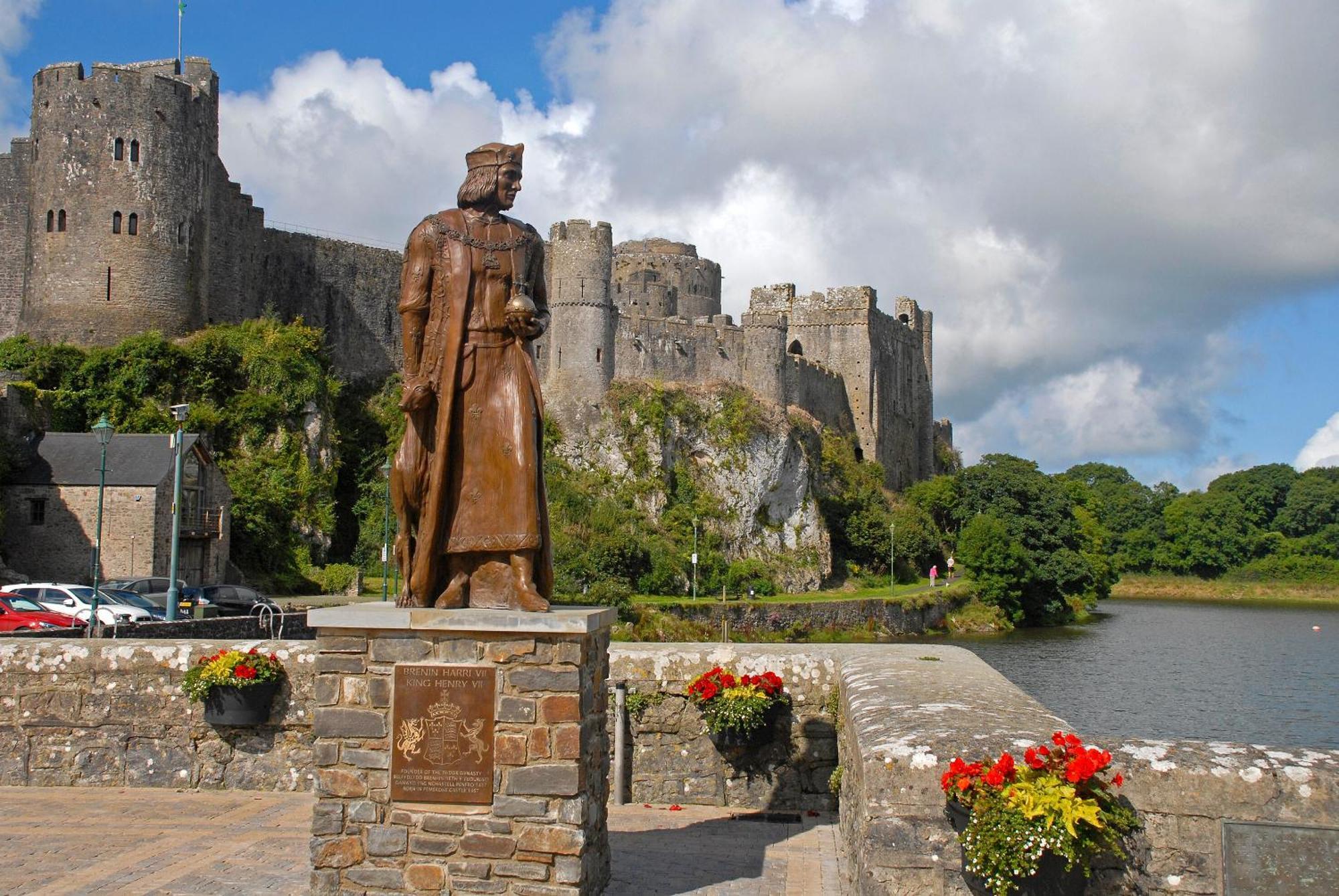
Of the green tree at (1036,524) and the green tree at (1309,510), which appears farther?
the green tree at (1309,510)

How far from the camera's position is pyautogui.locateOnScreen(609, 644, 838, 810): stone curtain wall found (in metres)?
8.76

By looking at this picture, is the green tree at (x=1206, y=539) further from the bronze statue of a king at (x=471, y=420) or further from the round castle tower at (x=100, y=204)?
the bronze statue of a king at (x=471, y=420)

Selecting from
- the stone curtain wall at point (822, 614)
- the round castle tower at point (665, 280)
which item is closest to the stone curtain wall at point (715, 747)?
the stone curtain wall at point (822, 614)

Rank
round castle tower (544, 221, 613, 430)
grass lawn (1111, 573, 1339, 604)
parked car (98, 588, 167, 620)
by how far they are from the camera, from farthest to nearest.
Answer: grass lawn (1111, 573, 1339, 604) → round castle tower (544, 221, 613, 430) → parked car (98, 588, 167, 620)

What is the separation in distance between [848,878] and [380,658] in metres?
2.77

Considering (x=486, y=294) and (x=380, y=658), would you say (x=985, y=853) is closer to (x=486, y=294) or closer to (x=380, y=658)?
(x=380, y=658)

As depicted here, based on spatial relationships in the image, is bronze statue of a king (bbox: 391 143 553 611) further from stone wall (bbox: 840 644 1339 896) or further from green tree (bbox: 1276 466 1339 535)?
green tree (bbox: 1276 466 1339 535)

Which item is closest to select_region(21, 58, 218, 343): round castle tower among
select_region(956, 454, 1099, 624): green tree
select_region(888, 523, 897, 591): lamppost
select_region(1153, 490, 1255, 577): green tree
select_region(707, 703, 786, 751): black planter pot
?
select_region(888, 523, 897, 591): lamppost

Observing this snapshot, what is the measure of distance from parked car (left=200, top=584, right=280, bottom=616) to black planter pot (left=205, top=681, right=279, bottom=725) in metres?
17.0

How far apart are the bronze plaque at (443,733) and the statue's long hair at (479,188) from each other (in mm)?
2682

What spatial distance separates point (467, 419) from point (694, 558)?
126ft

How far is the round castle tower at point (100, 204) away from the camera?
39719 millimetres

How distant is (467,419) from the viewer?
679cm

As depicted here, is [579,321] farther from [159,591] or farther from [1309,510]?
[1309,510]
